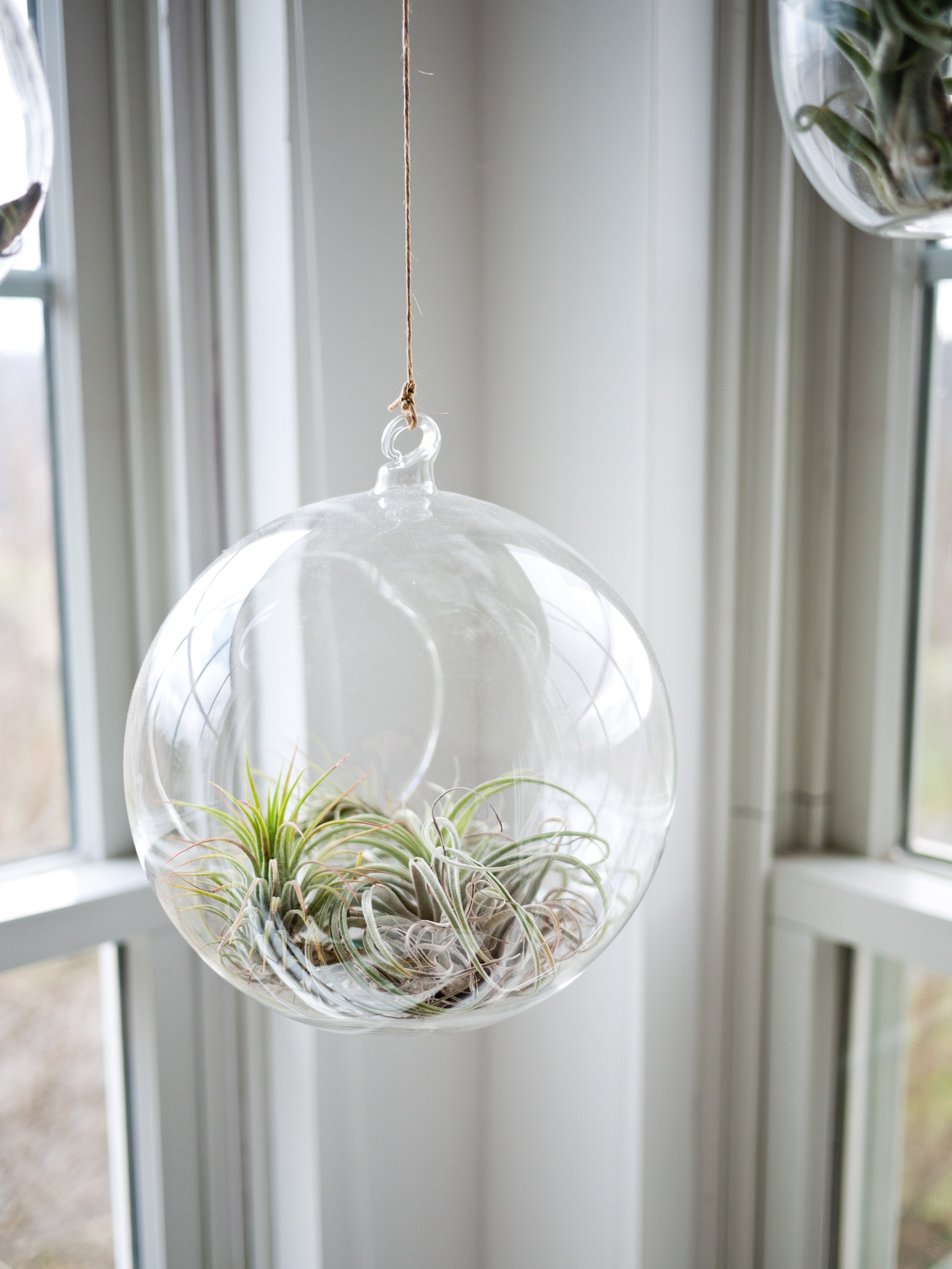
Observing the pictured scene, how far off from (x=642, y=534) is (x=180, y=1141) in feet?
2.51

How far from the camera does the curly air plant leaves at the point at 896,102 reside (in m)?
0.43

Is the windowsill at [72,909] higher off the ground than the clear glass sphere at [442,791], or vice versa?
the clear glass sphere at [442,791]

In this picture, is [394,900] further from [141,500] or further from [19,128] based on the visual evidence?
[141,500]

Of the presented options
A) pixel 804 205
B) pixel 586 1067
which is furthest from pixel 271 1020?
pixel 804 205

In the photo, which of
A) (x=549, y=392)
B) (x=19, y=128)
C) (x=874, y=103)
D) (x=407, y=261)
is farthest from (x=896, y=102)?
(x=549, y=392)

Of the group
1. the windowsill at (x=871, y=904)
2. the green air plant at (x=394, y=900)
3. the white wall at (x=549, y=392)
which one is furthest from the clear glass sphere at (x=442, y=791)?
the windowsill at (x=871, y=904)

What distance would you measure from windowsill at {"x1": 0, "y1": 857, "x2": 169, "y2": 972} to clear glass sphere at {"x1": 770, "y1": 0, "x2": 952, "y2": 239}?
0.77 m

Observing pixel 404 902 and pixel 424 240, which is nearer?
pixel 404 902

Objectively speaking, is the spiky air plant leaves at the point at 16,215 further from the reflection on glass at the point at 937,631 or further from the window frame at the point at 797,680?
the reflection on glass at the point at 937,631

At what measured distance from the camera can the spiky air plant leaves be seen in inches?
15.9

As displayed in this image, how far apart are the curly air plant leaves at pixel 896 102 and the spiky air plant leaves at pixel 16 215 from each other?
35 cm

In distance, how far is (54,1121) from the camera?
3.34 ft

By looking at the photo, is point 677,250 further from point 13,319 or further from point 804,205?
point 13,319

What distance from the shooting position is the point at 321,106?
0.90 meters
